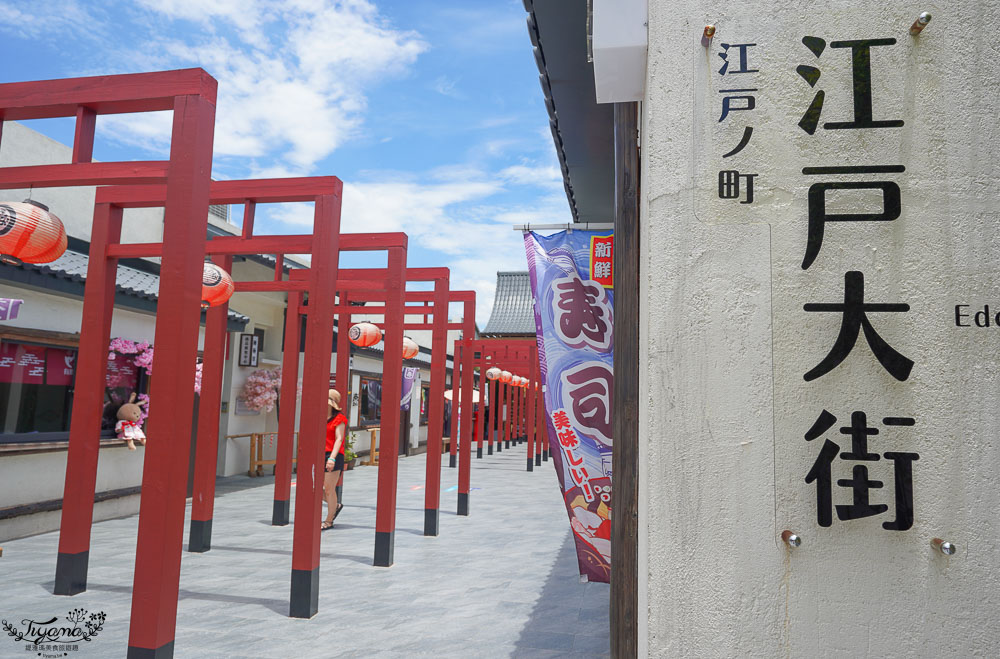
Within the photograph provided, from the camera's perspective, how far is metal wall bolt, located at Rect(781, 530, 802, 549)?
2.04m

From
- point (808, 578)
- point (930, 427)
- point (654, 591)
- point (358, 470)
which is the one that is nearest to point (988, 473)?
point (930, 427)

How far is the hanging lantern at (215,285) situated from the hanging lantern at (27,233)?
67.1 inches

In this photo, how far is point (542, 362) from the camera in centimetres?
400

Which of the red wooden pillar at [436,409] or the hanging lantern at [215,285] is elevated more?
the hanging lantern at [215,285]

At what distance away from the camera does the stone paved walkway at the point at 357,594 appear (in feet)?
15.1

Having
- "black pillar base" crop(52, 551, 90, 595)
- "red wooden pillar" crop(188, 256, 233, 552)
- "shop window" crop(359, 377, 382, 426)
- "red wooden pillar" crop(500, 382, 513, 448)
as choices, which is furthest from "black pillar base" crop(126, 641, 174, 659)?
"red wooden pillar" crop(500, 382, 513, 448)

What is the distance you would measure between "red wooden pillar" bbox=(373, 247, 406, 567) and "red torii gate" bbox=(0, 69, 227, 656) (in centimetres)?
338

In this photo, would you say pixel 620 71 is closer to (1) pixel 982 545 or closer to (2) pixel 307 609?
(1) pixel 982 545

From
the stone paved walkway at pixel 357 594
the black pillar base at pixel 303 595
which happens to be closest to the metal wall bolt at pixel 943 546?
the stone paved walkway at pixel 357 594

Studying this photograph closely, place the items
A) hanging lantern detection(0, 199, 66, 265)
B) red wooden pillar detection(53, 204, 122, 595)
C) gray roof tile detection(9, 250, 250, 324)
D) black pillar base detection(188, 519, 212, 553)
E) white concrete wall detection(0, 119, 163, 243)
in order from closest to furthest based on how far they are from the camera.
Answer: hanging lantern detection(0, 199, 66, 265) < red wooden pillar detection(53, 204, 122, 595) < black pillar base detection(188, 519, 212, 553) < gray roof tile detection(9, 250, 250, 324) < white concrete wall detection(0, 119, 163, 243)

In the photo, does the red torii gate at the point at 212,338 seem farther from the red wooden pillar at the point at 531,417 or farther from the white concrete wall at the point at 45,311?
the red wooden pillar at the point at 531,417

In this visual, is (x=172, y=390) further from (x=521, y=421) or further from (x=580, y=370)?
(x=521, y=421)

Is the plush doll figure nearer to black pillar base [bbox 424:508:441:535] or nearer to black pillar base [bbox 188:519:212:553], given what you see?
black pillar base [bbox 188:519:212:553]

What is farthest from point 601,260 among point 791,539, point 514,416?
point 514,416
